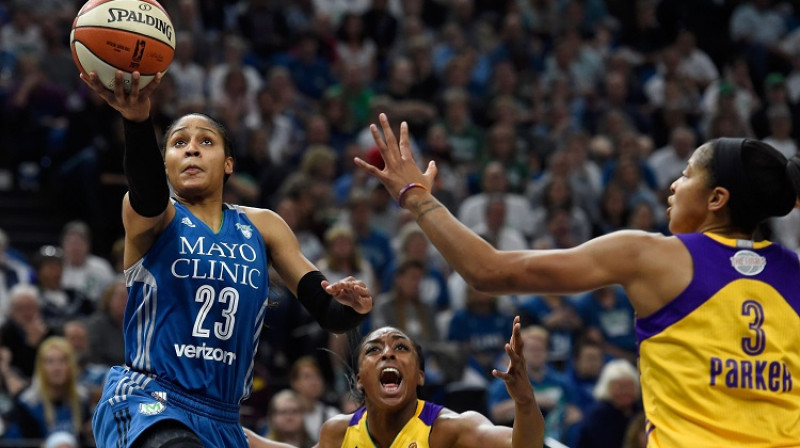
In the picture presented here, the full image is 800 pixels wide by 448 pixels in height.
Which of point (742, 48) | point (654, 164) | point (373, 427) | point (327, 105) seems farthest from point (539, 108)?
point (373, 427)

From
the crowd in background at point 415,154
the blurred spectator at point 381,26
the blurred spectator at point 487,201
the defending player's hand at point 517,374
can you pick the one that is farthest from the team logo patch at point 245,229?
the blurred spectator at point 381,26

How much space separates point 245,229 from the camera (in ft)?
16.2

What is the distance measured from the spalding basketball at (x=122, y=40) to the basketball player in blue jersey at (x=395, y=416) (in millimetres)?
1799

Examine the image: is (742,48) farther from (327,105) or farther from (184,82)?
(184,82)

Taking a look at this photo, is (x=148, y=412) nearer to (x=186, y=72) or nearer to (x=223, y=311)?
(x=223, y=311)

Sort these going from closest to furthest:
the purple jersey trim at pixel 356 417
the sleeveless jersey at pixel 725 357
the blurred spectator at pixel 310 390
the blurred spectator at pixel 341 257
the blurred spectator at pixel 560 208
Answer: the sleeveless jersey at pixel 725 357
the purple jersey trim at pixel 356 417
the blurred spectator at pixel 310 390
the blurred spectator at pixel 341 257
the blurred spectator at pixel 560 208

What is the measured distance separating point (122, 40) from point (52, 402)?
202 inches

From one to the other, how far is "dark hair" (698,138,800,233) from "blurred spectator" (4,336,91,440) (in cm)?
615

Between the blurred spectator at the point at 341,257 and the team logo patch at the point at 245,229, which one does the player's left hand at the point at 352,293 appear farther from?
the blurred spectator at the point at 341,257

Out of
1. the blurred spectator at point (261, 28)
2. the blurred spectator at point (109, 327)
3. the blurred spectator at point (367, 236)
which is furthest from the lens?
the blurred spectator at point (261, 28)

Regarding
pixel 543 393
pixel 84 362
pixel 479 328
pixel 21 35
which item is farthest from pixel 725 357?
pixel 21 35

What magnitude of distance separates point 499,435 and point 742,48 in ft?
44.5

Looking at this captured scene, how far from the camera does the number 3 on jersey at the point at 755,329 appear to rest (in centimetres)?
394

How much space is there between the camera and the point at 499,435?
5.33m
